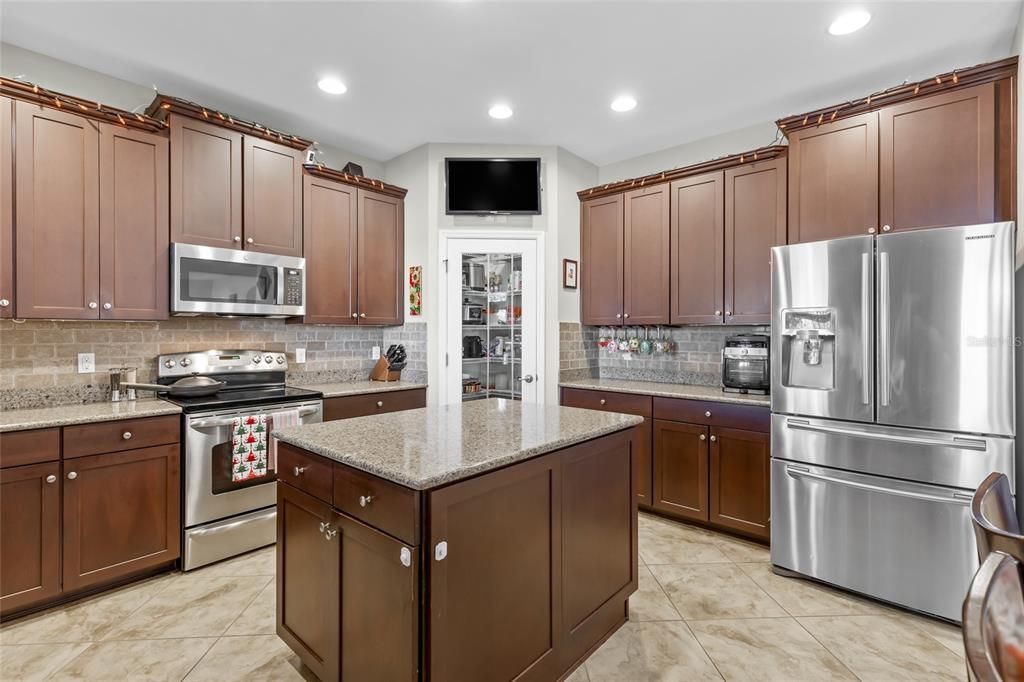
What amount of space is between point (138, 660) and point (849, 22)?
4.30m

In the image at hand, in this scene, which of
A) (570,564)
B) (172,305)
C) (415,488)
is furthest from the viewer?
(172,305)

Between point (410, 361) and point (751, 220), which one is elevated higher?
point (751, 220)

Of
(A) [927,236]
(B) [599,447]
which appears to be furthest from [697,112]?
(B) [599,447]

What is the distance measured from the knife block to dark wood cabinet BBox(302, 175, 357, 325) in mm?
423

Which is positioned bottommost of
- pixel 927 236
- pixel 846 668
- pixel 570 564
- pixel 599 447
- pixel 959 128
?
pixel 846 668

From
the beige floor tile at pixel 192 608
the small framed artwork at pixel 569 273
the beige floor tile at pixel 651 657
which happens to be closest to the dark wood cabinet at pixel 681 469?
the beige floor tile at pixel 651 657

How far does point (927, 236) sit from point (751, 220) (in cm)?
113

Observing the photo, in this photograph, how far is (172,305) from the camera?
2801 mm

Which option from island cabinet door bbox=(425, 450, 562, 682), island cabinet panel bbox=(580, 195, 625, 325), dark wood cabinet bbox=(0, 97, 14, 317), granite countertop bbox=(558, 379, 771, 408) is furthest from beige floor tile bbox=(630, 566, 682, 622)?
dark wood cabinet bbox=(0, 97, 14, 317)

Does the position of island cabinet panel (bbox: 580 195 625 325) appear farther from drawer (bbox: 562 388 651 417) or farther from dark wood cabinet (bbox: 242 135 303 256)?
dark wood cabinet (bbox: 242 135 303 256)

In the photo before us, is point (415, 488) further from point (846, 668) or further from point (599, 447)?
point (846, 668)

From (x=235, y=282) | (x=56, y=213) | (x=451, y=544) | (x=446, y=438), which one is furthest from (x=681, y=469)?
(x=56, y=213)

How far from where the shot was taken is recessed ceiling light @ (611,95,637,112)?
3.13 metres

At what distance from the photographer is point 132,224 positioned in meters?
2.67
